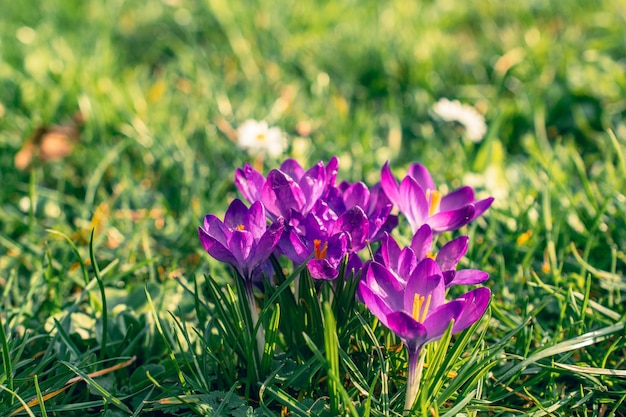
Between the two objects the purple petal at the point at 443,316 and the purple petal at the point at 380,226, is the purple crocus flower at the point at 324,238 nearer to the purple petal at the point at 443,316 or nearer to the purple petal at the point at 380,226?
the purple petal at the point at 380,226

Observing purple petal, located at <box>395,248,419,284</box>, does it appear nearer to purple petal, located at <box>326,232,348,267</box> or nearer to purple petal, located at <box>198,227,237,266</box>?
purple petal, located at <box>326,232,348,267</box>

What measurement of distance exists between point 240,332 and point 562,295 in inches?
33.3

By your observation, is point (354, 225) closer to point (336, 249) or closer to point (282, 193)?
point (336, 249)

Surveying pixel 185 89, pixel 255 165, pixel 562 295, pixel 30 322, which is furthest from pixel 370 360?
pixel 185 89

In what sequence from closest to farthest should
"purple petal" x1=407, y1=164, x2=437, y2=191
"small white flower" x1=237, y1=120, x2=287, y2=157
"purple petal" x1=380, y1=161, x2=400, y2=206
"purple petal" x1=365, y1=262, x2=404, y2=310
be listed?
1. "purple petal" x1=365, y1=262, x2=404, y2=310
2. "purple petal" x1=380, y1=161, x2=400, y2=206
3. "purple petal" x1=407, y1=164, x2=437, y2=191
4. "small white flower" x1=237, y1=120, x2=287, y2=157

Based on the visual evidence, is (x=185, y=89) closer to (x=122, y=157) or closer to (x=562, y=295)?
(x=122, y=157)

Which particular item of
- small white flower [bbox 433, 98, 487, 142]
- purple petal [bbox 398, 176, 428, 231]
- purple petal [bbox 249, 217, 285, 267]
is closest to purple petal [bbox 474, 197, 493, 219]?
purple petal [bbox 398, 176, 428, 231]

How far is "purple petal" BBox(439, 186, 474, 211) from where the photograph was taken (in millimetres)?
1512

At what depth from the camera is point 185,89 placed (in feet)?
10.1

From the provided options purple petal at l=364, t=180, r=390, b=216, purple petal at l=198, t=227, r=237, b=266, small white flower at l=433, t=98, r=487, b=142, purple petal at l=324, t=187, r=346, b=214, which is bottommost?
small white flower at l=433, t=98, r=487, b=142

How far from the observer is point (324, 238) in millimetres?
1277

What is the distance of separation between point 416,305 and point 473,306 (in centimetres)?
10

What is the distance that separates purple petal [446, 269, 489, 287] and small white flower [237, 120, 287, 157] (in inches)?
48.3

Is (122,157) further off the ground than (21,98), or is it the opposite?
(21,98)
